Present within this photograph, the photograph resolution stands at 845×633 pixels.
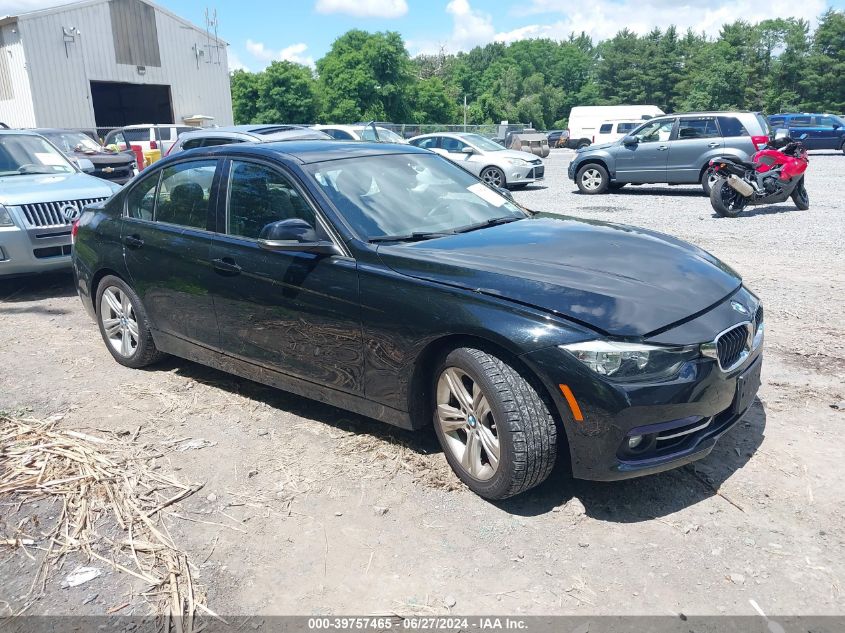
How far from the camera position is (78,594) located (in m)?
2.90

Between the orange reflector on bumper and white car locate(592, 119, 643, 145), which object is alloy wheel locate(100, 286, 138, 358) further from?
white car locate(592, 119, 643, 145)

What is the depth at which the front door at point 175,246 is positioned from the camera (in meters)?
4.56

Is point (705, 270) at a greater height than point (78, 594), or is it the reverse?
point (705, 270)

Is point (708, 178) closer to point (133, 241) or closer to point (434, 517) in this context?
point (133, 241)

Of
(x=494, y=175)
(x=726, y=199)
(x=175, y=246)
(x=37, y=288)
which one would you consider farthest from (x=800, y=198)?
(x=37, y=288)

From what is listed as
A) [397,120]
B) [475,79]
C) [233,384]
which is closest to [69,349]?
[233,384]

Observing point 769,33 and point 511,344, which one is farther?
point 769,33

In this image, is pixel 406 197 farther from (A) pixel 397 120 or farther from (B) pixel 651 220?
(A) pixel 397 120

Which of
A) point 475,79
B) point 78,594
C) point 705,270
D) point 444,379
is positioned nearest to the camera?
point 78,594

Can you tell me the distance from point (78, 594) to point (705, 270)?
3.32m

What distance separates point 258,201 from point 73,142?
13941mm

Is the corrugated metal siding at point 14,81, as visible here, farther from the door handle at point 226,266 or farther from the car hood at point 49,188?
the door handle at point 226,266

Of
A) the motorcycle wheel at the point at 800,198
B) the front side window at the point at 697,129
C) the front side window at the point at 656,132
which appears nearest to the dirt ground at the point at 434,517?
the motorcycle wheel at the point at 800,198

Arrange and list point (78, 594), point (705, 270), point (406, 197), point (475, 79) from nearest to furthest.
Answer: point (78, 594), point (705, 270), point (406, 197), point (475, 79)
